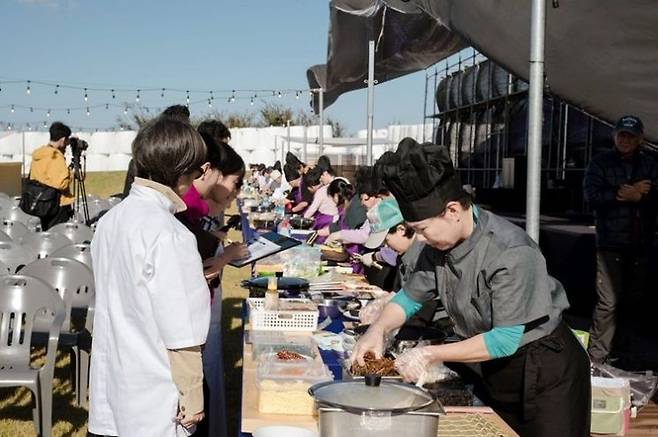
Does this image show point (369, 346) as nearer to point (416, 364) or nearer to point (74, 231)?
point (416, 364)

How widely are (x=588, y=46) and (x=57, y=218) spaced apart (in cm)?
677

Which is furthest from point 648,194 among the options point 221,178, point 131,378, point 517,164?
point 517,164

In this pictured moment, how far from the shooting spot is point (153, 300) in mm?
2078

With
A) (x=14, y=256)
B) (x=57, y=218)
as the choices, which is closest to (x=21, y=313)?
(x=14, y=256)

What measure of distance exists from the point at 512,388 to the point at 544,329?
0.21 meters

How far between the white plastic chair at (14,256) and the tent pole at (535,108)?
11.8ft

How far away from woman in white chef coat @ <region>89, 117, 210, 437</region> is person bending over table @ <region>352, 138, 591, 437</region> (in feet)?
1.69

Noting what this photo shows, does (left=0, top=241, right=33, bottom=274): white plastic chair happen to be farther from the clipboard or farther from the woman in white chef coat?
the woman in white chef coat

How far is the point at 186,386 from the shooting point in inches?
84.4

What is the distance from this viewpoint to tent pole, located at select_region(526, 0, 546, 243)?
2.93 m

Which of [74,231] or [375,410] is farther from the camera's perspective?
[74,231]

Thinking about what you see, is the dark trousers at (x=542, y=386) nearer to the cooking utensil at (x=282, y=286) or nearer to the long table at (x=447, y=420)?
the long table at (x=447, y=420)

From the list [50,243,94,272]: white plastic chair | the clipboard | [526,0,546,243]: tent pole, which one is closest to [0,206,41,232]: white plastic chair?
[50,243,94,272]: white plastic chair

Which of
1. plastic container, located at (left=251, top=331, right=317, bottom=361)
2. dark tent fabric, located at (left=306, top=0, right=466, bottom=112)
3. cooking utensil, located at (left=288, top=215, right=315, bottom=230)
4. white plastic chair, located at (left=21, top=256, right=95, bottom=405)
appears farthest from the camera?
cooking utensil, located at (left=288, top=215, right=315, bottom=230)
